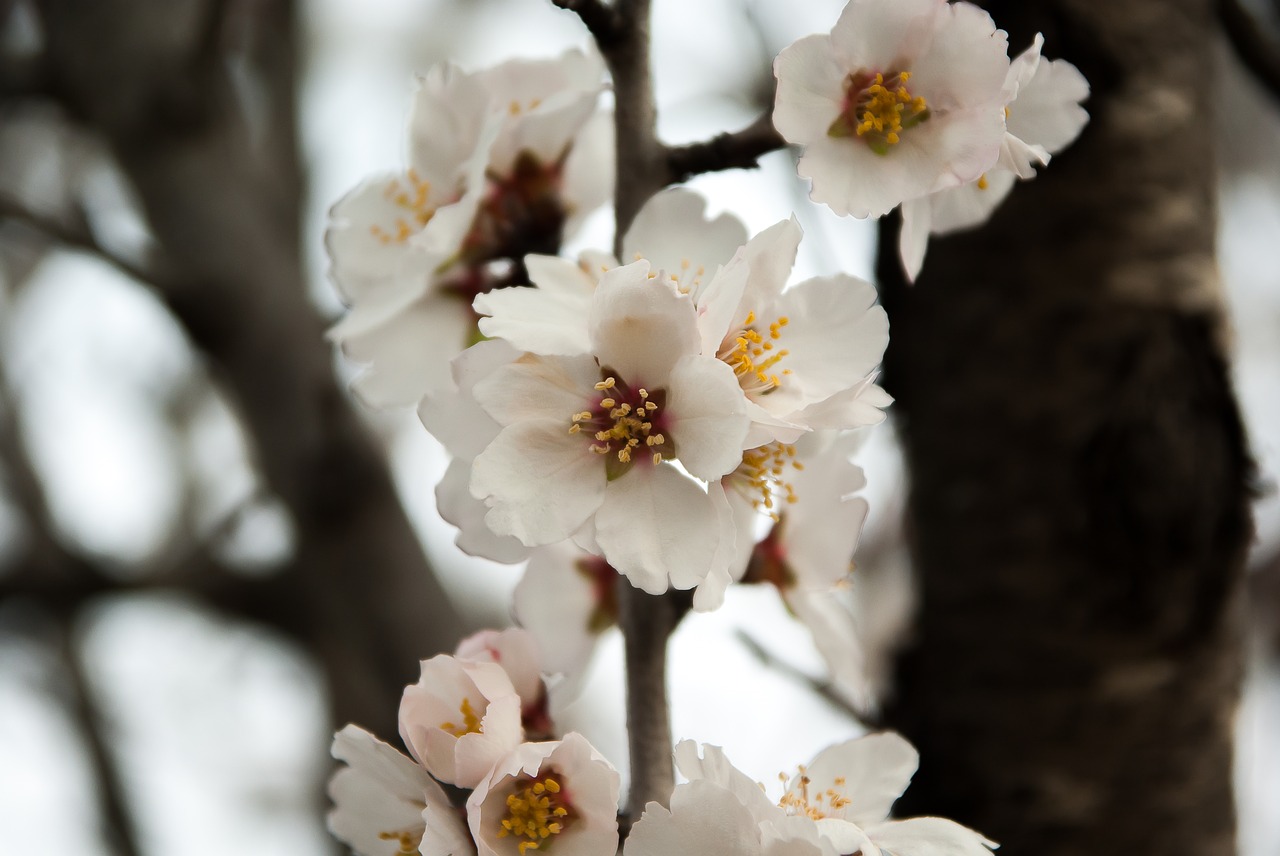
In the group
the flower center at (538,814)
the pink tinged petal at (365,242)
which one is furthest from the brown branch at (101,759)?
the flower center at (538,814)

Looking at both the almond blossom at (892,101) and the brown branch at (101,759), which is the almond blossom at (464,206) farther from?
the brown branch at (101,759)

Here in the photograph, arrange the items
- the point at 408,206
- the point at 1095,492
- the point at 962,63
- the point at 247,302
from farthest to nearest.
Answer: the point at 247,302, the point at 1095,492, the point at 408,206, the point at 962,63

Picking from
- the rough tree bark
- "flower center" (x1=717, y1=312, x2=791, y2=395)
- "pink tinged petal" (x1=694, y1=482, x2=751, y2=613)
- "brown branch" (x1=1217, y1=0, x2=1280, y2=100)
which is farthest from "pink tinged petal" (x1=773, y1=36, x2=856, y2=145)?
the rough tree bark

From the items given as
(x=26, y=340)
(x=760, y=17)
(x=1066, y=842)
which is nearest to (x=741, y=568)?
(x=1066, y=842)

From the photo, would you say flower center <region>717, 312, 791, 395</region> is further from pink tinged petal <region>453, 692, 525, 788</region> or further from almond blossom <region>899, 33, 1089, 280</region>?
pink tinged petal <region>453, 692, 525, 788</region>

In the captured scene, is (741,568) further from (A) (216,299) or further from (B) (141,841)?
(B) (141,841)

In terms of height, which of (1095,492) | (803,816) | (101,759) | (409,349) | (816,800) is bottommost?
(101,759)

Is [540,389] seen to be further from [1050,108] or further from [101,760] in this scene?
[101,760]

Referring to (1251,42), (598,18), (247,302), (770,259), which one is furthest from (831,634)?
(247,302)
